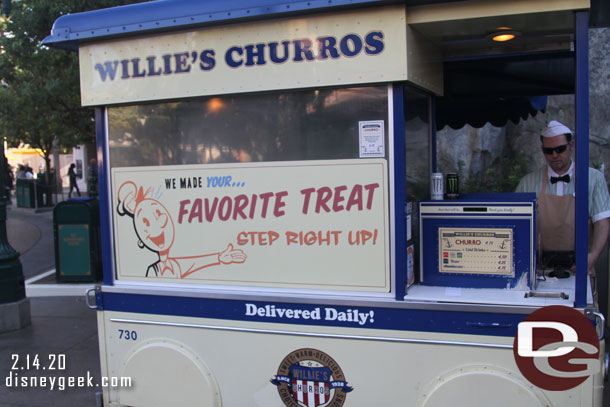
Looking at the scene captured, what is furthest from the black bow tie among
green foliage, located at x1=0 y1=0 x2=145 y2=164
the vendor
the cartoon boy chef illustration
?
green foliage, located at x1=0 y1=0 x2=145 y2=164

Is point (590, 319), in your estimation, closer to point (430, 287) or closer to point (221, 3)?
point (430, 287)

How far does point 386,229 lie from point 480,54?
Result: 1.87 metres

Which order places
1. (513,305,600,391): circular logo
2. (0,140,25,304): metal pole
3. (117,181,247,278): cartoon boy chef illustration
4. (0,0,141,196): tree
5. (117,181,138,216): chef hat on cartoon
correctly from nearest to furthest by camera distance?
(513,305,600,391): circular logo, (117,181,247,278): cartoon boy chef illustration, (117,181,138,216): chef hat on cartoon, (0,140,25,304): metal pole, (0,0,141,196): tree

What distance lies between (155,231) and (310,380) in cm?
139

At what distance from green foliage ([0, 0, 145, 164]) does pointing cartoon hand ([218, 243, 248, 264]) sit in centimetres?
656

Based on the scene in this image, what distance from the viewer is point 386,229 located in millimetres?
2990

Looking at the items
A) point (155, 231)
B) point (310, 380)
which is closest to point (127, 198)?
point (155, 231)

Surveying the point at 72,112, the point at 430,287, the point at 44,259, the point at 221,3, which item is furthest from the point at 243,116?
the point at 44,259

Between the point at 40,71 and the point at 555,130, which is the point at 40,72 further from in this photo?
the point at 555,130

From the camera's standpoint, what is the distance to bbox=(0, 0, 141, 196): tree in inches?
332

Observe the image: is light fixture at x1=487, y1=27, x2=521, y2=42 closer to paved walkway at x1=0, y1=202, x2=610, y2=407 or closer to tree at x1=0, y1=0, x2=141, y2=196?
paved walkway at x1=0, y1=202, x2=610, y2=407

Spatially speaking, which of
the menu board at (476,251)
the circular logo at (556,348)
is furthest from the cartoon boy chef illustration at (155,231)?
the circular logo at (556,348)

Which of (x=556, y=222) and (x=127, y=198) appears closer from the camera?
(x=127, y=198)

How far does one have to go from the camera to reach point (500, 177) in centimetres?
1050
